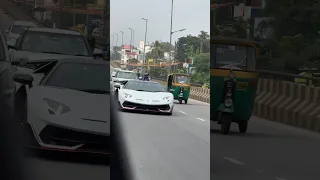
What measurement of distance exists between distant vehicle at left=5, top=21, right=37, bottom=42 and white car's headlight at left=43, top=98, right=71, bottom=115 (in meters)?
0.39

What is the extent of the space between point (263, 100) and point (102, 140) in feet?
2.73

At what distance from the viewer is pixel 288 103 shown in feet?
5.84

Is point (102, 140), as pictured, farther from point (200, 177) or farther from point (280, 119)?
point (280, 119)

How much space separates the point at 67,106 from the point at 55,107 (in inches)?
2.6

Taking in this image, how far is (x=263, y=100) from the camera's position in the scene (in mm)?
1818

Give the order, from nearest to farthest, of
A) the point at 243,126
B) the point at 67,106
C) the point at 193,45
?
the point at 193,45 < the point at 243,126 < the point at 67,106

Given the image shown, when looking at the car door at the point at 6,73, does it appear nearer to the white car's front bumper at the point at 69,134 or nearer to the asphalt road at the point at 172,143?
the white car's front bumper at the point at 69,134

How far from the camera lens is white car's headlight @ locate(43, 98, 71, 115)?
1917 mm

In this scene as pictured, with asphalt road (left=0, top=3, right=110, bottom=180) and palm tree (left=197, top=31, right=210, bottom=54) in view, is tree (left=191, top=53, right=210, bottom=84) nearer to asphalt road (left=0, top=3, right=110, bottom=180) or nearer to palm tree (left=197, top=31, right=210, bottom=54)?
palm tree (left=197, top=31, right=210, bottom=54)

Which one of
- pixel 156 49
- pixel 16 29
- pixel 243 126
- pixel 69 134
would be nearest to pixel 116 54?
pixel 156 49

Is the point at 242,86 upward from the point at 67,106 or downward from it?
upward

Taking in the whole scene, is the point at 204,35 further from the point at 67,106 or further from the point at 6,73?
the point at 6,73

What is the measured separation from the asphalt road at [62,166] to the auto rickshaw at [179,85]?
1.74ft

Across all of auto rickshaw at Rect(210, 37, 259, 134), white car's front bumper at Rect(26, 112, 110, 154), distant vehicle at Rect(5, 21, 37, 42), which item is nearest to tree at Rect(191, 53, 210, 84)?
auto rickshaw at Rect(210, 37, 259, 134)
